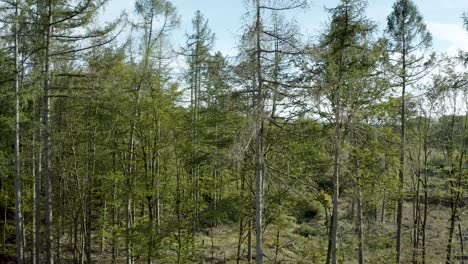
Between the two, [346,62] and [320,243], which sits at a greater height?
[346,62]

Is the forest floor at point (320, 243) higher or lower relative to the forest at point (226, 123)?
lower

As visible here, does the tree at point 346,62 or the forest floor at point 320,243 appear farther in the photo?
→ the forest floor at point 320,243

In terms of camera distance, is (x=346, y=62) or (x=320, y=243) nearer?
(x=346, y=62)

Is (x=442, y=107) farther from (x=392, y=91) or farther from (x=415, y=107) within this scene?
(x=392, y=91)

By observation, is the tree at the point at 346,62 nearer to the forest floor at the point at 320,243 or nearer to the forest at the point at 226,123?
the forest at the point at 226,123

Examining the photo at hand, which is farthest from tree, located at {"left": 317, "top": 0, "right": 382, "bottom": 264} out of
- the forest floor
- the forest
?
the forest floor

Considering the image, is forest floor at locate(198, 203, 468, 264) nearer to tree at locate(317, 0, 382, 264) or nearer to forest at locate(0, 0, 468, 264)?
forest at locate(0, 0, 468, 264)

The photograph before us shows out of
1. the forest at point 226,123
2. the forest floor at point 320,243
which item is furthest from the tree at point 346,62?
the forest floor at point 320,243

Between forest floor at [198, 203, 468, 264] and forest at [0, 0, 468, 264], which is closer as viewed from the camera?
forest at [0, 0, 468, 264]

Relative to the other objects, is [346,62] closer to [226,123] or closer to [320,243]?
[226,123]

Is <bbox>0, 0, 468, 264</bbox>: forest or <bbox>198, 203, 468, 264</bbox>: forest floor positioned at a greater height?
<bbox>0, 0, 468, 264</bbox>: forest

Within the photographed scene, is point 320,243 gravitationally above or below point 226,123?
below

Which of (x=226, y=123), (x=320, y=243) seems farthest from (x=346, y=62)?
(x=320, y=243)

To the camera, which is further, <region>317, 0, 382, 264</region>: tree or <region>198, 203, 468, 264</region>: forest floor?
<region>198, 203, 468, 264</region>: forest floor
